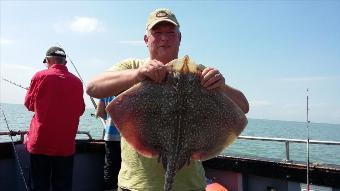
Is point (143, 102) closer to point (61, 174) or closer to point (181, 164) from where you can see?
point (181, 164)

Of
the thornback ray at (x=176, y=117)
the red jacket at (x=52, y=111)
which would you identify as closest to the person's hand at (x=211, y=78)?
the thornback ray at (x=176, y=117)

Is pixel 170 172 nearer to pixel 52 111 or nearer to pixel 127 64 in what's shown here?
pixel 127 64

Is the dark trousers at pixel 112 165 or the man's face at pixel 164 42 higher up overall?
the man's face at pixel 164 42

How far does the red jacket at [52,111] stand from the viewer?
221 inches

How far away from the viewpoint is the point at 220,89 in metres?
2.55

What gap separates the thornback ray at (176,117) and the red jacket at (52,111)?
11.2 feet

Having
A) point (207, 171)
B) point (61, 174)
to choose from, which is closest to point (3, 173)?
point (61, 174)

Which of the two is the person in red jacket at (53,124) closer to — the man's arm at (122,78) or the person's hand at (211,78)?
the man's arm at (122,78)

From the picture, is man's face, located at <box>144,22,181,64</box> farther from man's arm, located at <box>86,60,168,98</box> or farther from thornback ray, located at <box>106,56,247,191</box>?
thornback ray, located at <box>106,56,247,191</box>

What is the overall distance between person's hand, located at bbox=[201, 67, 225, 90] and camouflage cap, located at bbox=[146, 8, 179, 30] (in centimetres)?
71

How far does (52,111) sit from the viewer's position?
5.65 meters

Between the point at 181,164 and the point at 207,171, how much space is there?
15.6 feet

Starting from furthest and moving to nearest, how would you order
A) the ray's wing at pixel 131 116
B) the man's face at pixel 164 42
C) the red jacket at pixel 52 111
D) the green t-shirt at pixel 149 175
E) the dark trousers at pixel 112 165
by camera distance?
the dark trousers at pixel 112 165 < the red jacket at pixel 52 111 < the man's face at pixel 164 42 < the green t-shirt at pixel 149 175 < the ray's wing at pixel 131 116

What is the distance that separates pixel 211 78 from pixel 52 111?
383cm
